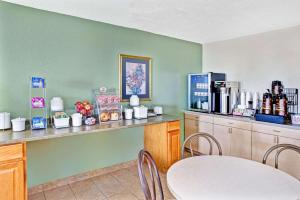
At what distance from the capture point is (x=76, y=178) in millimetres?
2754

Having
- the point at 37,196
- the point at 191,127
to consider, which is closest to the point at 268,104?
the point at 191,127

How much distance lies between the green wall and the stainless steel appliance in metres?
0.85

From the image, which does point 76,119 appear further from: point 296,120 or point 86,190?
point 296,120

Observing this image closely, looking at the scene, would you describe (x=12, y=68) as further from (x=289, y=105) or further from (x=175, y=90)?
(x=289, y=105)

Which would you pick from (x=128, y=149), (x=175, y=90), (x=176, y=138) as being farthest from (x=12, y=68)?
(x=175, y=90)

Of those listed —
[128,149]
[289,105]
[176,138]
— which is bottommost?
[128,149]

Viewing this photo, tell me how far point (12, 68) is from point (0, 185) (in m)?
1.28

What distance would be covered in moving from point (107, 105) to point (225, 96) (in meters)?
2.07

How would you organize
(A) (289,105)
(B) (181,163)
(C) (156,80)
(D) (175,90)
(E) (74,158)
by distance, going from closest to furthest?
(B) (181,163) < (E) (74,158) < (A) (289,105) < (C) (156,80) < (D) (175,90)

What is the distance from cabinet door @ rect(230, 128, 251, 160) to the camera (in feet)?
9.87

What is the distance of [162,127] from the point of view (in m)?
3.00

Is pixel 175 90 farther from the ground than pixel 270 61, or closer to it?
closer to it

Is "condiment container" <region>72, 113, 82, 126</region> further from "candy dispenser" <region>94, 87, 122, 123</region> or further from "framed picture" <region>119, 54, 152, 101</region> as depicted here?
"framed picture" <region>119, 54, 152, 101</region>

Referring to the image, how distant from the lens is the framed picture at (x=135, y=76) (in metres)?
3.14
